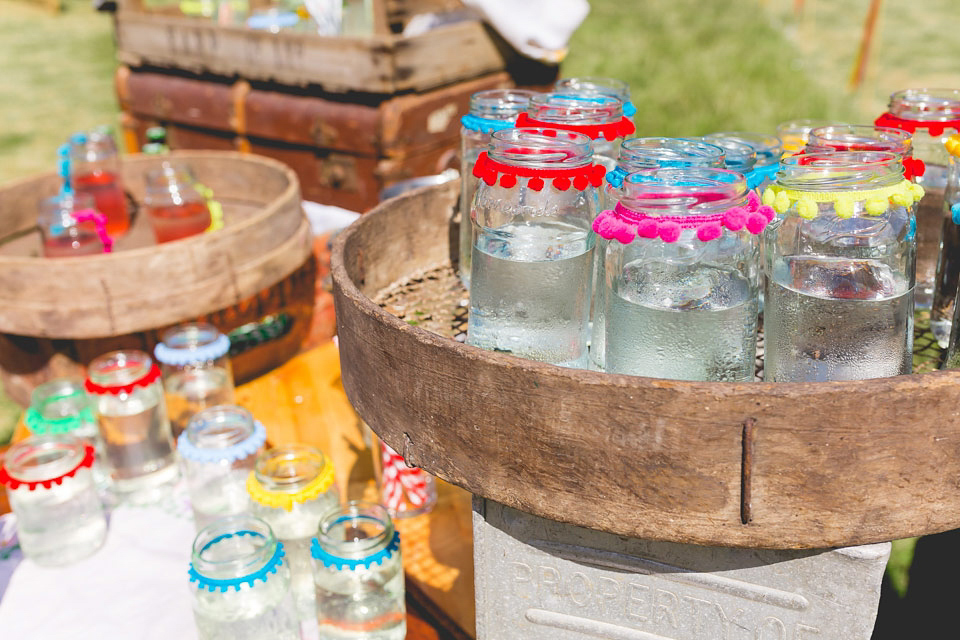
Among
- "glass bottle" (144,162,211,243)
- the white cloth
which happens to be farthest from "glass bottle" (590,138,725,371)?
the white cloth

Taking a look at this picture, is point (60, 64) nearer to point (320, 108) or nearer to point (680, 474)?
point (320, 108)

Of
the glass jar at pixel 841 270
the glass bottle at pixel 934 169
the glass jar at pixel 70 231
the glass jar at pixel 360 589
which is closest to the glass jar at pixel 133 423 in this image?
the glass jar at pixel 70 231

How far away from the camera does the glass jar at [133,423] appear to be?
1.67 m

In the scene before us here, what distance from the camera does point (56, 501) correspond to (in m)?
1.51

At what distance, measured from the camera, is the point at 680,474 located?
0.76 metres

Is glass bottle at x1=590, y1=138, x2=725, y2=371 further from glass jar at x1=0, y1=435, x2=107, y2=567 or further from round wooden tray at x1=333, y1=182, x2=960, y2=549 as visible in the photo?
glass jar at x1=0, y1=435, x2=107, y2=567

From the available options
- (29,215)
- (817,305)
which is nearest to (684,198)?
(817,305)

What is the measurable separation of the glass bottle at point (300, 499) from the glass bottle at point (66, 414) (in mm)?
480

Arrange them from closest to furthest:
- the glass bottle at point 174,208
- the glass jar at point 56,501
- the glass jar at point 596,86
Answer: the glass jar at point 596,86, the glass jar at point 56,501, the glass bottle at point 174,208

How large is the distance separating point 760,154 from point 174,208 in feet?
4.87

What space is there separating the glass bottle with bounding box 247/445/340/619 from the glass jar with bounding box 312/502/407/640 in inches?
3.2

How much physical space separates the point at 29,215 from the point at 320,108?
1122 millimetres

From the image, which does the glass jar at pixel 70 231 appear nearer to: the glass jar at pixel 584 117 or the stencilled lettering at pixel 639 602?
the glass jar at pixel 584 117

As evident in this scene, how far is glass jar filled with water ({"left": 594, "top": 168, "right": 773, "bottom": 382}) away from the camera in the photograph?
850 mm
